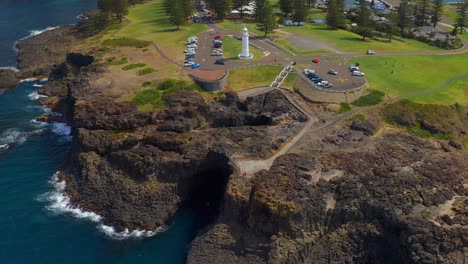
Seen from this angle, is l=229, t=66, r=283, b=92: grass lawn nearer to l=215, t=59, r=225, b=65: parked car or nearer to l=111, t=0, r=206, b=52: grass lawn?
l=215, t=59, r=225, b=65: parked car

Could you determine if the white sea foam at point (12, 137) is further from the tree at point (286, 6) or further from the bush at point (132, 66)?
the tree at point (286, 6)

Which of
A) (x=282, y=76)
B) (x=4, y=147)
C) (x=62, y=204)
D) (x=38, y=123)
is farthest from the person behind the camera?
(x=38, y=123)

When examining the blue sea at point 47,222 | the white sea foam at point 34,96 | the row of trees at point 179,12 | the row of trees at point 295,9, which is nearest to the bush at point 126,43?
the row of trees at point 179,12

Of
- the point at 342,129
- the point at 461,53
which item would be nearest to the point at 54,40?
the point at 342,129

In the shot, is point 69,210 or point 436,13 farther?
point 436,13

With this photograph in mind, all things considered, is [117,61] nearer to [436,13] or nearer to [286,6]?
[286,6]

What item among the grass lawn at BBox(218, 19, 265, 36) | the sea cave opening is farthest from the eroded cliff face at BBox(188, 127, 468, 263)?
the grass lawn at BBox(218, 19, 265, 36)

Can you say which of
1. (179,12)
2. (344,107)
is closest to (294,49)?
(344,107)

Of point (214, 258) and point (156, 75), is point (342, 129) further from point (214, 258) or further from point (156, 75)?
point (156, 75)
